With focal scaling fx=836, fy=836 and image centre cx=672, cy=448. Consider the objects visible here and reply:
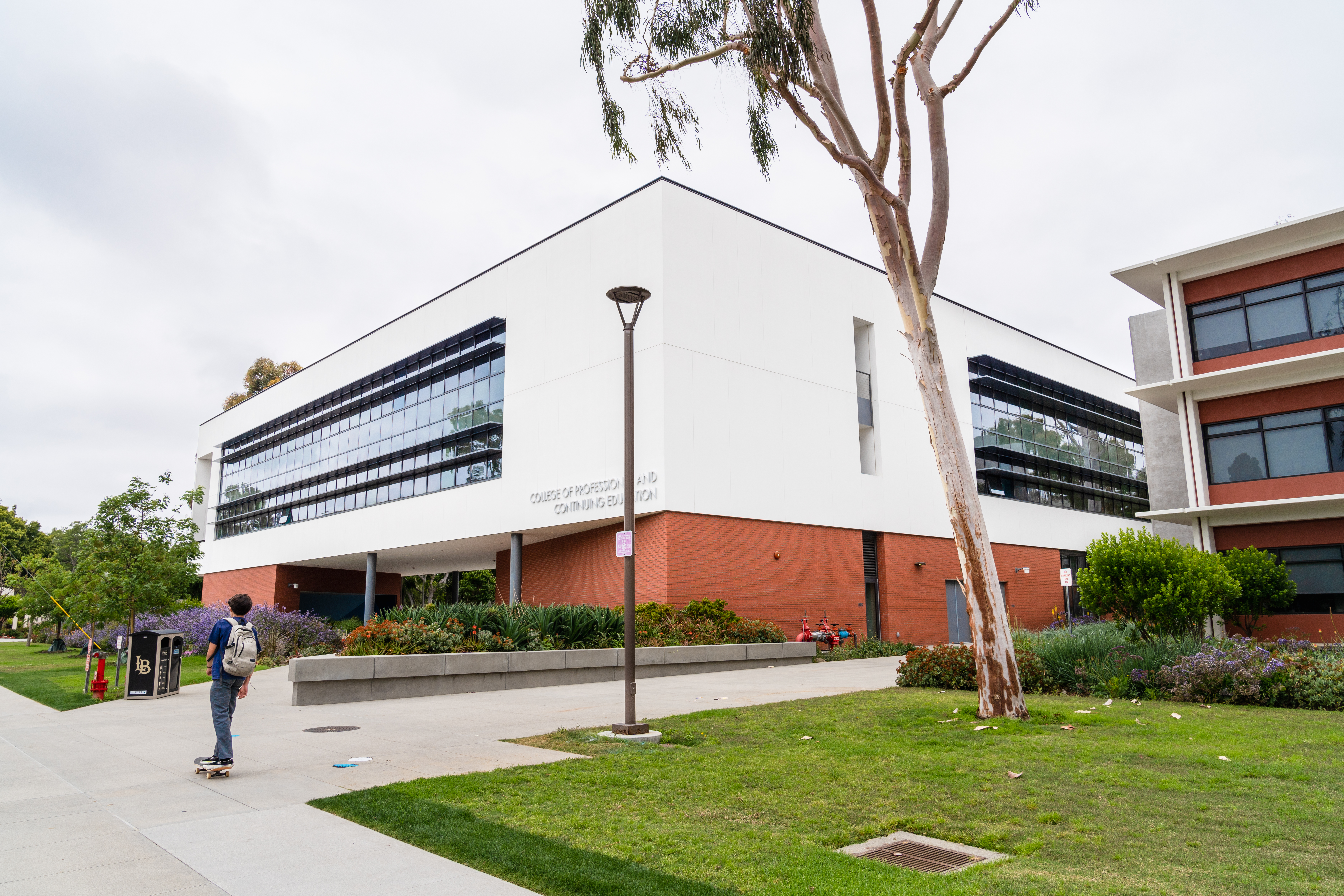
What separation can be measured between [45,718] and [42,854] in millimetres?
10377

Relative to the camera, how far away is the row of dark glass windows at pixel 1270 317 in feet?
77.0

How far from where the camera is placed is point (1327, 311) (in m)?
23.5

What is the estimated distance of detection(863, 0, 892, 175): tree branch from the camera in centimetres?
1170

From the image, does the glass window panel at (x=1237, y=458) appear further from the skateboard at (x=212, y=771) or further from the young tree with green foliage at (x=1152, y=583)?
the skateboard at (x=212, y=771)

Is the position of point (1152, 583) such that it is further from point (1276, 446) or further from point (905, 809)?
point (905, 809)

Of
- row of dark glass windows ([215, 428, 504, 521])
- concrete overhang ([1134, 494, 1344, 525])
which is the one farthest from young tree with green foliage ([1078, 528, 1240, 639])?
row of dark glass windows ([215, 428, 504, 521])

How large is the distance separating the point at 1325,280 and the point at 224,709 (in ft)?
93.6

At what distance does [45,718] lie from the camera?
13547 millimetres

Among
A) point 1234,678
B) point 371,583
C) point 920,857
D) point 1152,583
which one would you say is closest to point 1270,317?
point 1152,583

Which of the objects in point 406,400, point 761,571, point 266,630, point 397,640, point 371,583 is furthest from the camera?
point 371,583

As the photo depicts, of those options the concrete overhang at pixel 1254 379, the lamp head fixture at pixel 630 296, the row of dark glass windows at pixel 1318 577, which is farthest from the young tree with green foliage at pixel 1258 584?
the lamp head fixture at pixel 630 296

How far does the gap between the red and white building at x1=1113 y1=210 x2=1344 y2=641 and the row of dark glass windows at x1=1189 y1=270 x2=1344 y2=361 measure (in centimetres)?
3

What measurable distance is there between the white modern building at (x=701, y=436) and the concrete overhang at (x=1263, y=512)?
874 centimetres

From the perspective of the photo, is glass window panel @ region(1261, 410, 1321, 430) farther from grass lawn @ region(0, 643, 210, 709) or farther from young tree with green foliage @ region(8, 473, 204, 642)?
young tree with green foliage @ region(8, 473, 204, 642)
